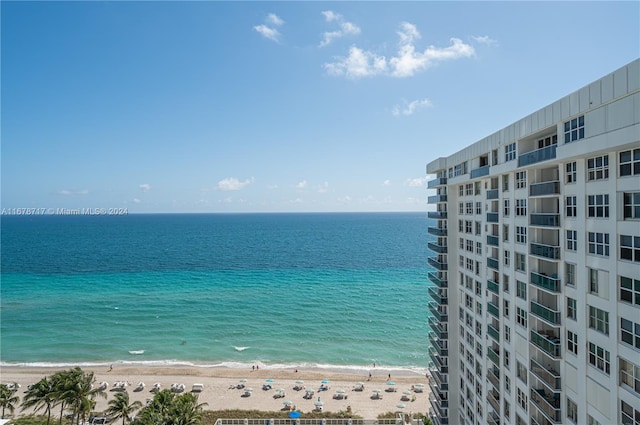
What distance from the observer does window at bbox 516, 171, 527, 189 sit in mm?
24191

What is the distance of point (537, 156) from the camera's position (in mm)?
21594

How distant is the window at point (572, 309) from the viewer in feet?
63.2

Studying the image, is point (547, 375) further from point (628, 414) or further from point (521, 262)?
point (521, 262)

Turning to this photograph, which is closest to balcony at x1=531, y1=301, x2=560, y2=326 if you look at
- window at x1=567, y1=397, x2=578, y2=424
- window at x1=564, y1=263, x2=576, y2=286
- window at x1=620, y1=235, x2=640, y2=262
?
window at x1=564, y1=263, x2=576, y2=286

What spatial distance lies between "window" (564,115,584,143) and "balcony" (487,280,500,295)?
1281 centimetres

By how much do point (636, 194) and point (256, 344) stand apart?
71.1 m

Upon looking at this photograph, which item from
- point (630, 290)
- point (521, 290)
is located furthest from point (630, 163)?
point (521, 290)

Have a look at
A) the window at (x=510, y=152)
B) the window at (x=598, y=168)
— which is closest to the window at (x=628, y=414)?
the window at (x=598, y=168)

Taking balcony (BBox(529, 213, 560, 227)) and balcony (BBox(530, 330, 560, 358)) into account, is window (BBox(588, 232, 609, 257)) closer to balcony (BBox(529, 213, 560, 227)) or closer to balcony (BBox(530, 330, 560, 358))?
balcony (BBox(529, 213, 560, 227))

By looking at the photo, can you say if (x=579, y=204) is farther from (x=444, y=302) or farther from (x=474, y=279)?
(x=444, y=302)

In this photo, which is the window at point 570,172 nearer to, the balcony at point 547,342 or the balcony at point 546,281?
the balcony at point 546,281

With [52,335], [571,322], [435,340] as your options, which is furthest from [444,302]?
[52,335]

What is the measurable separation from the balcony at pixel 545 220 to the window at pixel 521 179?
2667mm

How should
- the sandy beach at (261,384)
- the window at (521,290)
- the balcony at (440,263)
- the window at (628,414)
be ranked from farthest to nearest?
the sandy beach at (261,384) < the balcony at (440,263) < the window at (521,290) < the window at (628,414)
